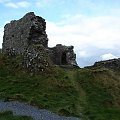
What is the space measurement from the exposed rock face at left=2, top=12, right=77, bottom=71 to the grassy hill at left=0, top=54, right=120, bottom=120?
1.92 metres

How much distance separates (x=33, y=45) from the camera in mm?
61156

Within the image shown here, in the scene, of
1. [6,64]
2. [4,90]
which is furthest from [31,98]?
[6,64]

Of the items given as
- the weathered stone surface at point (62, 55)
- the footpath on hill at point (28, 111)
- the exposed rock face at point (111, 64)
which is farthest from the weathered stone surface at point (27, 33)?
the footpath on hill at point (28, 111)

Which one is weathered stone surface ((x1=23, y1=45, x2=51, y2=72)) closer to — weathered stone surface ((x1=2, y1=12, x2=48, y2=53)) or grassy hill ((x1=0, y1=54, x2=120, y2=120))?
grassy hill ((x1=0, y1=54, x2=120, y2=120))

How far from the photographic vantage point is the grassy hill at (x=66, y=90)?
4347cm

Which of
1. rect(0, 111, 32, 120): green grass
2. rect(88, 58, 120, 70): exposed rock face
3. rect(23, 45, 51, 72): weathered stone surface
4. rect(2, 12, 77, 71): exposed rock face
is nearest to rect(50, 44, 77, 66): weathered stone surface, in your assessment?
rect(2, 12, 77, 71): exposed rock face

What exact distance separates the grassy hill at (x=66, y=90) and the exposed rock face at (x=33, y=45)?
75.7 inches

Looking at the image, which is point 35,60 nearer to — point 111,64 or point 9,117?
point 111,64

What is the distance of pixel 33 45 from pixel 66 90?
13387 millimetres

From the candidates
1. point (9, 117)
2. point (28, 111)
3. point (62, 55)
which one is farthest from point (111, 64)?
point (9, 117)

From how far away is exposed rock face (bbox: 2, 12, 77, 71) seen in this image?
5712cm

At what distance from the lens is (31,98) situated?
45812 millimetres

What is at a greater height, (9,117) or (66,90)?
(66,90)

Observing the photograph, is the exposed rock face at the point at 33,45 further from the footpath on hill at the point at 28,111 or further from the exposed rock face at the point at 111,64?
the footpath on hill at the point at 28,111
